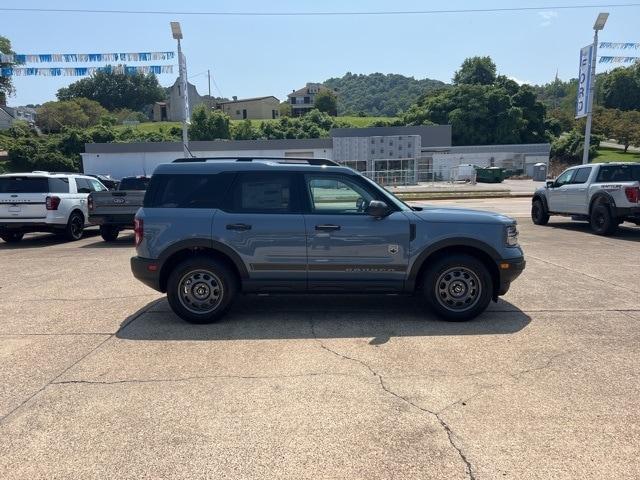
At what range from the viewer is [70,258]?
35.6 feet

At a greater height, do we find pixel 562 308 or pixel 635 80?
pixel 635 80

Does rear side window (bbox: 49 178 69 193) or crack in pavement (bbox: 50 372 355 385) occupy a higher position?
rear side window (bbox: 49 178 69 193)

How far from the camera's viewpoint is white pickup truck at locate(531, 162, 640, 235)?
12391 millimetres

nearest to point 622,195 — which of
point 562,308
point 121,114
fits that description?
point 562,308

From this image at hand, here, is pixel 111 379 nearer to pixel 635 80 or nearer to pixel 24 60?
pixel 24 60

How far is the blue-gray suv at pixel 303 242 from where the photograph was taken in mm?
5828

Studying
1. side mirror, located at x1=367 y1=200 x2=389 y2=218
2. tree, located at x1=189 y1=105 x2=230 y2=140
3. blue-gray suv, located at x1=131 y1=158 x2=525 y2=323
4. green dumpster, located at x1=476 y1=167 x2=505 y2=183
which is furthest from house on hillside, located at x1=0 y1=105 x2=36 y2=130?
side mirror, located at x1=367 y1=200 x2=389 y2=218

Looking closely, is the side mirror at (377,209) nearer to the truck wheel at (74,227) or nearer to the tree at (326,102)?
the truck wheel at (74,227)

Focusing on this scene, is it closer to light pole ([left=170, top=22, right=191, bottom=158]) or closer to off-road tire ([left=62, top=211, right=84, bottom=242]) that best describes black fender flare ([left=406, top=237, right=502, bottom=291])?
off-road tire ([left=62, top=211, right=84, bottom=242])

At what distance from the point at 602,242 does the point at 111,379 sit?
37.6 ft

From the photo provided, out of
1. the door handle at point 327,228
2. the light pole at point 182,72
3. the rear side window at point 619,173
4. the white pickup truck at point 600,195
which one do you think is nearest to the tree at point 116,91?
the light pole at point 182,72

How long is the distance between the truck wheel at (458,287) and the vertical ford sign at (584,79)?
75.5ft

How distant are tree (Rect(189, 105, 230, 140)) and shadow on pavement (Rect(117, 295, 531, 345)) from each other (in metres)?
67.7

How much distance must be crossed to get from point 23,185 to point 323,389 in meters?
11.6
